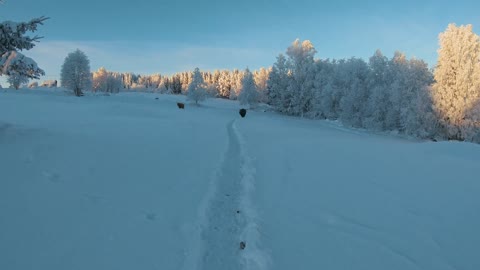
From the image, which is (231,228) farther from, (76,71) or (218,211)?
(76,71)

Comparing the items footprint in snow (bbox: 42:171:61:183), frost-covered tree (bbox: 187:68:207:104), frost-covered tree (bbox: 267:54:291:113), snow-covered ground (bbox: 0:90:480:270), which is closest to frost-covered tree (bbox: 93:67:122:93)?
frost-covered tree (bbox: 187:68:207:104)

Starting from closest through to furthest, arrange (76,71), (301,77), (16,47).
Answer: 1. (16,47)
2. (301,77)
3. (76,71)

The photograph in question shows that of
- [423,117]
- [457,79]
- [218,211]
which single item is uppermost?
[457,79]

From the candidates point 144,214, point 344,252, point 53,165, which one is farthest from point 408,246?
point 53,165

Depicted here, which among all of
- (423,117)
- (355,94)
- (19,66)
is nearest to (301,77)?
(355,94)

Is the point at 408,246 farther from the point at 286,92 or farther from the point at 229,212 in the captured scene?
the point at 286,92

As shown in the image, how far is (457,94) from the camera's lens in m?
30.4

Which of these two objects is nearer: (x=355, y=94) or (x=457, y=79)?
(x=457, y=79)

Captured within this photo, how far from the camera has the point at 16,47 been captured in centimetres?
1005

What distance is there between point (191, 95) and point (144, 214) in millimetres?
63708

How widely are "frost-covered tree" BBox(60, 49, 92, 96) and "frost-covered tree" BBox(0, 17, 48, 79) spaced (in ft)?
208

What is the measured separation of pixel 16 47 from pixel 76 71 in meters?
64.4

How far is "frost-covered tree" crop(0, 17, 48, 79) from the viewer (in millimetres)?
9516

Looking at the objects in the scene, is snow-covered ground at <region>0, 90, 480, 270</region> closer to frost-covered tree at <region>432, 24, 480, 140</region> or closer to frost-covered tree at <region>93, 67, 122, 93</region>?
frost-covered tree at <region>432, 24, 480, 140</region>
